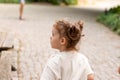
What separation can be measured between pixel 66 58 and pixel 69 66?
7 centimetres

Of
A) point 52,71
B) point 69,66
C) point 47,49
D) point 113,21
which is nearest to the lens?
point 52,71

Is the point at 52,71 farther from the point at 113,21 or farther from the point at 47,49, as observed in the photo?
the point at 113,21

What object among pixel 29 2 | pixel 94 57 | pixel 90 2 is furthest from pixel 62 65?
pixel 90 2

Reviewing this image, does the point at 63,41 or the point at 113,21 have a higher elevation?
the point at 63,41

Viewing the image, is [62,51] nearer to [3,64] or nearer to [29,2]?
[3,64]

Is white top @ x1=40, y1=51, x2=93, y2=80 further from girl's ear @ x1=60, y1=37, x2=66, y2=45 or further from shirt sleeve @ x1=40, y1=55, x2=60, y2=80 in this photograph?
girl's ear @ x1=60, y1=37, x2=66, y2=45

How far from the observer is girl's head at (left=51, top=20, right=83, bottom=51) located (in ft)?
11.3

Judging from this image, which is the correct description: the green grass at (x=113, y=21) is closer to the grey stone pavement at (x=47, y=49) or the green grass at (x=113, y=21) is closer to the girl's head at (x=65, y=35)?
the grey stone pavement at (x=47, y=49)

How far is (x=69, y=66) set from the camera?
11.5 feet

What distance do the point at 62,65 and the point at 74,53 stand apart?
5.4 inches

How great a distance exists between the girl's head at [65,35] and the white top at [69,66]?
0.24ft

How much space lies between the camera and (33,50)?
11656 millimetres

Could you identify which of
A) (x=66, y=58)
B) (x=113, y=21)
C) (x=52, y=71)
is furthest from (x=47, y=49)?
(x=52, y=71)

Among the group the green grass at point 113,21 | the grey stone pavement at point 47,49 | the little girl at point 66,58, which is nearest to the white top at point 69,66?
the little girl at point 66,58
